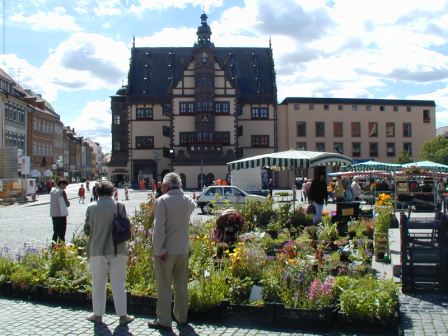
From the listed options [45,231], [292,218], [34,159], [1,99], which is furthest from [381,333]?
[34,159]

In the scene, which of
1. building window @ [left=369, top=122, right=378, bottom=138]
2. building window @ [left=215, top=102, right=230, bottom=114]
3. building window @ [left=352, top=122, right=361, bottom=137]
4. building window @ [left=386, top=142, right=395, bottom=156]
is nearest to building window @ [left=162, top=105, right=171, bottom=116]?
building window @ [left=215, top=102, right=230, bottom=114]

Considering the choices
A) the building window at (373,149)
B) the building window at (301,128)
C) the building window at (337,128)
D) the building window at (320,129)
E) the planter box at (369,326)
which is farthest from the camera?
the building window at (373,149)

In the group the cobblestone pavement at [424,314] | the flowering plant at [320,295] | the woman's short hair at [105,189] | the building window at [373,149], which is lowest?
the cobblestone pavement at [424,314]

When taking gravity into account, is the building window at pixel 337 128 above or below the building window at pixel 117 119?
below

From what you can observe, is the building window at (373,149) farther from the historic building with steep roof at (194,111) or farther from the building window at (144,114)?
the building window at (144,114)

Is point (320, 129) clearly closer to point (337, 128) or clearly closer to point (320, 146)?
point (320, 146)

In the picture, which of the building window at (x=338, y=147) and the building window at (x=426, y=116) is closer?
the building window at (x=338, y=147)

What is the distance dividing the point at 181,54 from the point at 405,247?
255 ft

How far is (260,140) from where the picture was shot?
252 feet

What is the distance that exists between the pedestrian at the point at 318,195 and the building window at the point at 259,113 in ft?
202

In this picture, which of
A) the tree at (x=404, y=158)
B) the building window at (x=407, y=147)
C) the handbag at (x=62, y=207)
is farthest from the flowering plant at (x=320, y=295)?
the building window at (x=407, y=147)

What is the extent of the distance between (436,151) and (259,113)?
23416 millimetres

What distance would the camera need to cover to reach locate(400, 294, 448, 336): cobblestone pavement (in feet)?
23.1

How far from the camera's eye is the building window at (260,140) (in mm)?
76812
